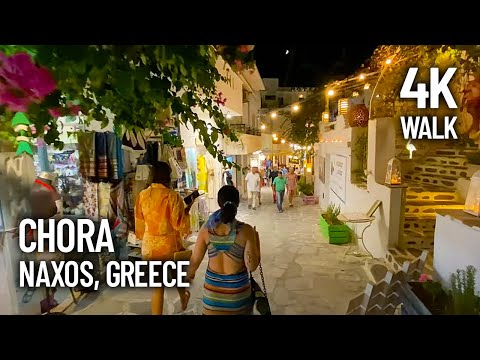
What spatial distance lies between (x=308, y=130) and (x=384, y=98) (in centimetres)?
975

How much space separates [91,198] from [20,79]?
4.17 m

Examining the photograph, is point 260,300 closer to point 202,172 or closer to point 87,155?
point 87,155

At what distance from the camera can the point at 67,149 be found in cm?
591

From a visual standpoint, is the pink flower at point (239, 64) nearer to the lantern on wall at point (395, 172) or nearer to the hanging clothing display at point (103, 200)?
the hanging clothing display at point (103, 200)

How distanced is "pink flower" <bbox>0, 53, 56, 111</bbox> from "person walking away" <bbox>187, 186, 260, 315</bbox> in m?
→ 1.63

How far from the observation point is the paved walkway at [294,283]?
503 cm

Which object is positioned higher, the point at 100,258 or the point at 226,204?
the point at 226,204

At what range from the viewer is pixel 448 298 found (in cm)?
307

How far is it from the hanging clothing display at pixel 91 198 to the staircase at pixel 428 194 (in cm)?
564

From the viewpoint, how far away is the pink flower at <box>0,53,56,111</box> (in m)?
1.55

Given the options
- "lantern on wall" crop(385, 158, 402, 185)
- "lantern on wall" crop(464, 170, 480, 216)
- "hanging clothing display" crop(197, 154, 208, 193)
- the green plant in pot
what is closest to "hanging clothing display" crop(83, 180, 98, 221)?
"hanging clothing display" crop(197, 154, 208, 193)

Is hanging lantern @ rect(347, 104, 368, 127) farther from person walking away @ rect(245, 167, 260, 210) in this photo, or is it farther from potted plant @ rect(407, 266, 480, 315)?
potted plant @ rect(407, 266, 480, 315)

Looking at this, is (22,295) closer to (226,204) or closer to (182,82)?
(226,204)
